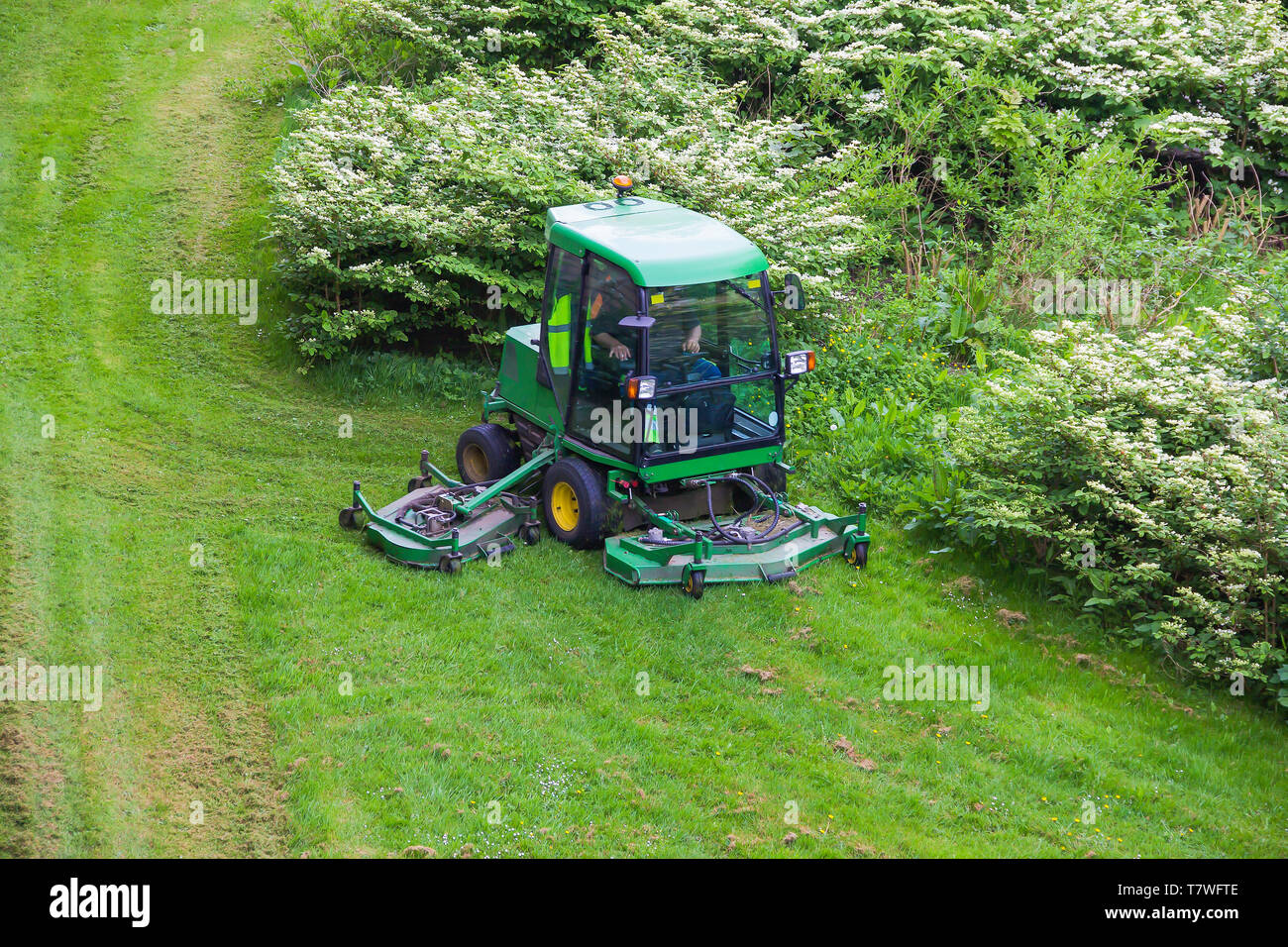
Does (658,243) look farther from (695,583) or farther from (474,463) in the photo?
(474,463)

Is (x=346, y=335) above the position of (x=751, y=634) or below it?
above

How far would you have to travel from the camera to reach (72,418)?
42.2 ft

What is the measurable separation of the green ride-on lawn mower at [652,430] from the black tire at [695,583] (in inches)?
0.5

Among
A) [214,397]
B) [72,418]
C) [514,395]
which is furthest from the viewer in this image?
[214,397]

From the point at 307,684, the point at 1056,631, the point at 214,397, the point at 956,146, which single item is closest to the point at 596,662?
the point at 307,684

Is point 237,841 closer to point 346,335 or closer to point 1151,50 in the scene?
point 346,335

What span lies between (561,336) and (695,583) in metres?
2.48

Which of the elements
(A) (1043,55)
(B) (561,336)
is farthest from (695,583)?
(A) (1043,55)

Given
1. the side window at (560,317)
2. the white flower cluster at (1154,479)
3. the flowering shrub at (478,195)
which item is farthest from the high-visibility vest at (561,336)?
the white flower cluster at (1154,479)

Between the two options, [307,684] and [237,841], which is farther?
[307,684]

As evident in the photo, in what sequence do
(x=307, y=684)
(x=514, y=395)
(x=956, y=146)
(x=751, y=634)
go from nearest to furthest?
(x=307, y=684), (x=751, y=634), (x=514, y=395), (x=956, y=146)

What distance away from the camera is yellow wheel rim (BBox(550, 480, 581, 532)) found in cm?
1099

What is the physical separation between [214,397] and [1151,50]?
14.3m

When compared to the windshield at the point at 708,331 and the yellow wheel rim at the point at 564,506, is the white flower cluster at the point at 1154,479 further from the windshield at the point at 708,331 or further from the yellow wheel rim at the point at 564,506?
the yellow wheel rim at the point at 564,506
